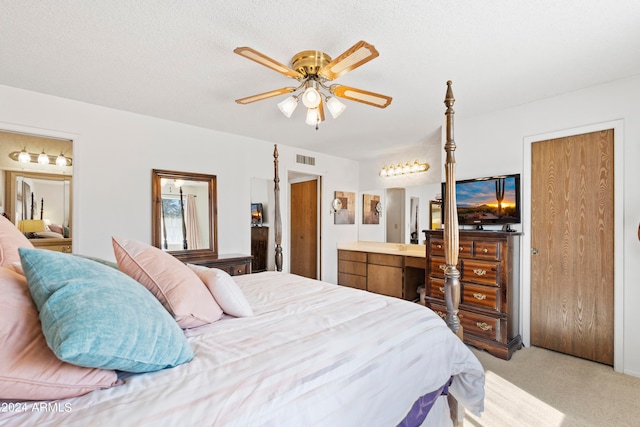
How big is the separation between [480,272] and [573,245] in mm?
834

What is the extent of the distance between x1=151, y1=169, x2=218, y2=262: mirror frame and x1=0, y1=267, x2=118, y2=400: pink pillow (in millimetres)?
2681

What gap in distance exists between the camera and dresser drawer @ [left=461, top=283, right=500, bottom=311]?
2795 mm

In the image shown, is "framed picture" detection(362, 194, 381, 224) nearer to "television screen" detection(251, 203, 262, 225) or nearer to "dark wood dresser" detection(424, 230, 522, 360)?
"television screen" detection(251, 203, 262, 225)

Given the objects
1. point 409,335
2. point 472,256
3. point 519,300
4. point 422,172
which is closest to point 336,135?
point 422,172

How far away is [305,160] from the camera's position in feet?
15.9

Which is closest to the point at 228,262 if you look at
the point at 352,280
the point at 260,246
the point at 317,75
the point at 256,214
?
the point at 256,214

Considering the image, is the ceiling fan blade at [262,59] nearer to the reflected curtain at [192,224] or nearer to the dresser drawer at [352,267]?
the reflected curtain at [192,224]

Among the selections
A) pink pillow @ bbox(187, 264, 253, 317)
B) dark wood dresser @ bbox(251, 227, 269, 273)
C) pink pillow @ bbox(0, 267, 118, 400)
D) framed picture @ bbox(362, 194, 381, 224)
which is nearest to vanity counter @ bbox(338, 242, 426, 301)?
framed picture @ bbox(362, 194, 381, 224)

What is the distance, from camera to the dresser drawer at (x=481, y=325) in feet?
9.11

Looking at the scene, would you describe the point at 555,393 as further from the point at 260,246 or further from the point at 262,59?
the point at 260,246

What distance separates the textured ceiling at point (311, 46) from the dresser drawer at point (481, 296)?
1.83 m

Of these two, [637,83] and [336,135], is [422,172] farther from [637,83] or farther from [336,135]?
[637,83]

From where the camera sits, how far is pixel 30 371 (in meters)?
0.74

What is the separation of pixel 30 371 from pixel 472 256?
3130mm
